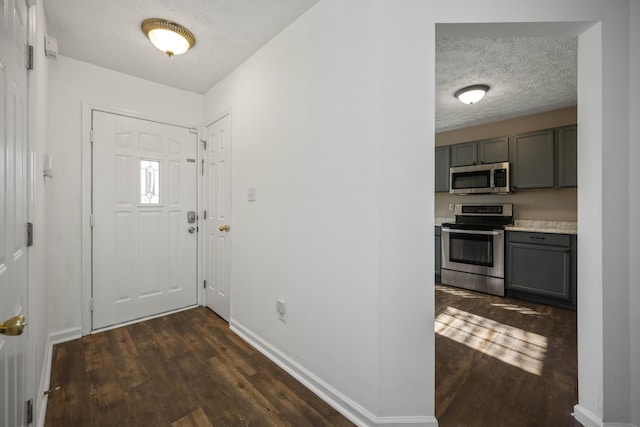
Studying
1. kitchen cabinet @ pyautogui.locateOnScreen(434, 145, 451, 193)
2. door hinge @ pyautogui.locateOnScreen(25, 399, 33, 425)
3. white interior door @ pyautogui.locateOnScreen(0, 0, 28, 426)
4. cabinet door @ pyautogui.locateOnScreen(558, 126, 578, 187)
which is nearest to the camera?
white interior door @ pyautogui.locateOnScreen(0, 0, 28, 426)

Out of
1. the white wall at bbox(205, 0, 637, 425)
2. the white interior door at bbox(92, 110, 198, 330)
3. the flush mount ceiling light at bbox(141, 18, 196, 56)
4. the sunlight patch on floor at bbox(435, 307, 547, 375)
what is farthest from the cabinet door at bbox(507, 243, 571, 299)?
the flush mount ceiling light at bbox(141, 18, 196, 56)

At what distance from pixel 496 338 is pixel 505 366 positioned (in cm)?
48

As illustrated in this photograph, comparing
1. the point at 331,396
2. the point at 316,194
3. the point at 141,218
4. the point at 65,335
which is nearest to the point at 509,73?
the point at 316,194

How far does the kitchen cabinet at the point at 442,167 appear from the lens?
449 cm

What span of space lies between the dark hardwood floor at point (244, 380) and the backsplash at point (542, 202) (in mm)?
1522

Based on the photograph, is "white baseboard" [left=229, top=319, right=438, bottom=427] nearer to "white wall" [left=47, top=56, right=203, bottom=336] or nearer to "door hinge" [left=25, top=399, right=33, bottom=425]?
"door hinge" [left=25, top=399, right=33, bottom=425]

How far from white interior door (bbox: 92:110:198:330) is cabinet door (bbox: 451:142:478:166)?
3707mm

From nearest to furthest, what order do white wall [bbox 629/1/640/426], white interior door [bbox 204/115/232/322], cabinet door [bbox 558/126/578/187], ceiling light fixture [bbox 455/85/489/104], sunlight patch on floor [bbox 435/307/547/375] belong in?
white wall [bbox 629/1/640/426] → sunlight patch on floor [bbox 435/307/547/375] → white interior door [bbox 204/115/232/322] → ceiling light fixture [bbox 455/85/489/104] → cabinet door [bbox 558/126/578/187]

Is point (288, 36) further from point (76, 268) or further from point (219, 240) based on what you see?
point (76, 268)

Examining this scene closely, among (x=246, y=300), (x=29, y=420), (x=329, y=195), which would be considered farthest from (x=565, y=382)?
(x=29, y=420)

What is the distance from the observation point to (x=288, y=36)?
2.02 meters

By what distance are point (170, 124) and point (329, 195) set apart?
2.20 metres

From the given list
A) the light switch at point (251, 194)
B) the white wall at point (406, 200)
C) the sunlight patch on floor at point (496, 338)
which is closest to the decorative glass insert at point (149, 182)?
the light switch at point (251, 194)

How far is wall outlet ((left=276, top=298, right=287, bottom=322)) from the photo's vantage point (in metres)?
2.04
